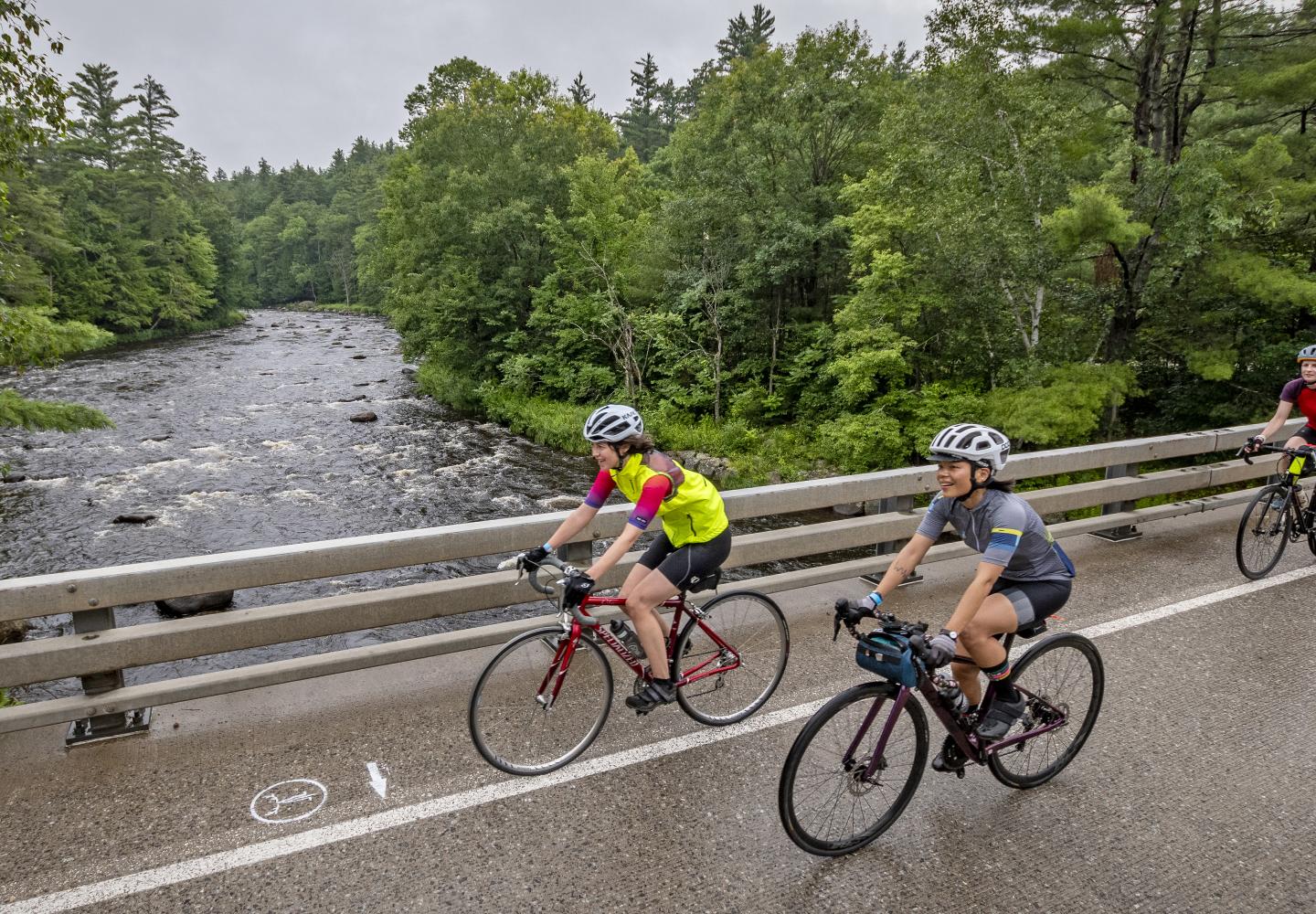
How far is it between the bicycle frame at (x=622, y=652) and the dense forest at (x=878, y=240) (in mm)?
6956

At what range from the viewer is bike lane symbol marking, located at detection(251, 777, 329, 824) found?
3.43 meters

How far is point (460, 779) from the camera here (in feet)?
12.2

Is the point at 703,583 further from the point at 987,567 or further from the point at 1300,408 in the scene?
the point at 1300,408

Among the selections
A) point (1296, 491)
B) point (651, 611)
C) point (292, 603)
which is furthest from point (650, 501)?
point (1296, 491)

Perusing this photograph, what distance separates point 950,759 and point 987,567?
1.06 metres

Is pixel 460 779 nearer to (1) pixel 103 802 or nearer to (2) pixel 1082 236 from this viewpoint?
(1) pixel 103 802

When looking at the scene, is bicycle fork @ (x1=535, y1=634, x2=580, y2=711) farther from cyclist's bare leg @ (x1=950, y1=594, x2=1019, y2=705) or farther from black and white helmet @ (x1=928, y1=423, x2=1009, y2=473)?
black and white helmet @ (x1=928, y1=423, x2=1009, y2=473)

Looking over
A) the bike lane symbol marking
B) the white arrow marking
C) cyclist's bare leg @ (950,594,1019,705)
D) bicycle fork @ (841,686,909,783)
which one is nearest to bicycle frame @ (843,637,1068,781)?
bicycle fork @ (841,686,909,783)

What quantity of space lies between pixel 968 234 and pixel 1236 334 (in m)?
5.74

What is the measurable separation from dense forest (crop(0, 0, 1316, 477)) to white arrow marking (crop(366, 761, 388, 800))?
22.0 ft

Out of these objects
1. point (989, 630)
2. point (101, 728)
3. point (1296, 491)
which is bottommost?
point (101, 728)

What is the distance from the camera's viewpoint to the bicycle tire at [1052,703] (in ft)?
12.0

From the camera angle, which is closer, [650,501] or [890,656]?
[890,656]

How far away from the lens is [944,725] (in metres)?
3.45
